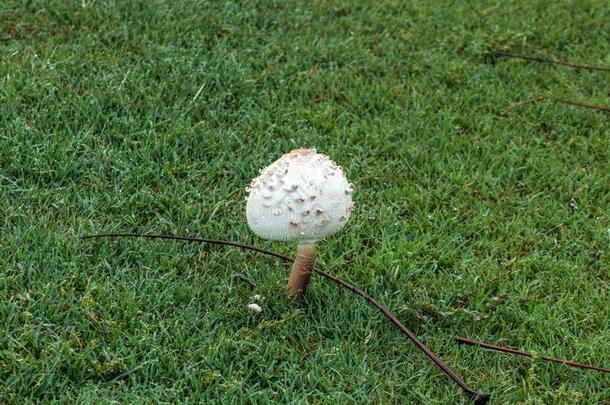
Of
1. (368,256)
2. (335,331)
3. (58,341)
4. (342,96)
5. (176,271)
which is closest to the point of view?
(58,341)

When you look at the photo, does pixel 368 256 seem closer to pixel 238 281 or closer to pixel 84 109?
pixel 238 281

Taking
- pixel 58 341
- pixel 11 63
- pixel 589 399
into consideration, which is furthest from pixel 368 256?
pixel 11 63

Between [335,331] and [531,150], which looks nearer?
[335,331]

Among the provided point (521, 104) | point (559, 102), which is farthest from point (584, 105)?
point (521, 104)

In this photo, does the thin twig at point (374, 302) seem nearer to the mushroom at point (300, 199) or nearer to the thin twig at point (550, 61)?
the mushroom at point (300, 199)

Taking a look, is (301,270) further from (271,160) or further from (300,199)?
(271,160)
